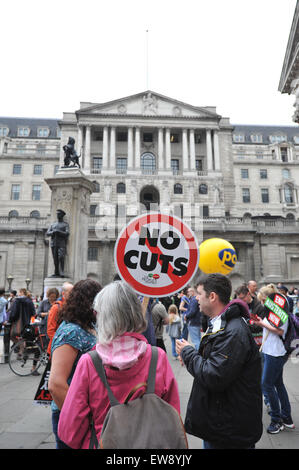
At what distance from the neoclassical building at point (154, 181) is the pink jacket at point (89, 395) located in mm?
33044

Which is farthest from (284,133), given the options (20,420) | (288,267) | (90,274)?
(20,420)

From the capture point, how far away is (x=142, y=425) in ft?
5.96

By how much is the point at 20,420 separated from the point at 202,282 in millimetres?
3912

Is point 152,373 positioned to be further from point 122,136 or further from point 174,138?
point 174,138

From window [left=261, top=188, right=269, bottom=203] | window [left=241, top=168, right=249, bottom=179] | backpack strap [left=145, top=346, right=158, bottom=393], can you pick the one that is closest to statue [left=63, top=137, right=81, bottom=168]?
backpack strap [left=145, top=346, right=158, bottom=393]

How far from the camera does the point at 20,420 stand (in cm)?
500

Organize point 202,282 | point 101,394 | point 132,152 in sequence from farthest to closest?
point 132,152 → point 202,282 → point 101,394

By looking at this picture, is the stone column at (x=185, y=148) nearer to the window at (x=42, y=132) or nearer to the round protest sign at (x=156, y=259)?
the window at (x=42, y=132)

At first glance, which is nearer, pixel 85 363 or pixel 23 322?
pixel 85 363

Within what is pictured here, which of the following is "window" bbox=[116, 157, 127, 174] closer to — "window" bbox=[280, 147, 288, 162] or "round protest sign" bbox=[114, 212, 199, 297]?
"window" bbox=[280, 147, 288, 162]

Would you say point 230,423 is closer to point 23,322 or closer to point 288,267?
point 23,322

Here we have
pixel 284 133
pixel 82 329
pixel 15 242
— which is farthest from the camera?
pixel 284 133

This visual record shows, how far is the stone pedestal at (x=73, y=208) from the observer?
11.7m

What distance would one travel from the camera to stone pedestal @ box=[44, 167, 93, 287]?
11.7 m
